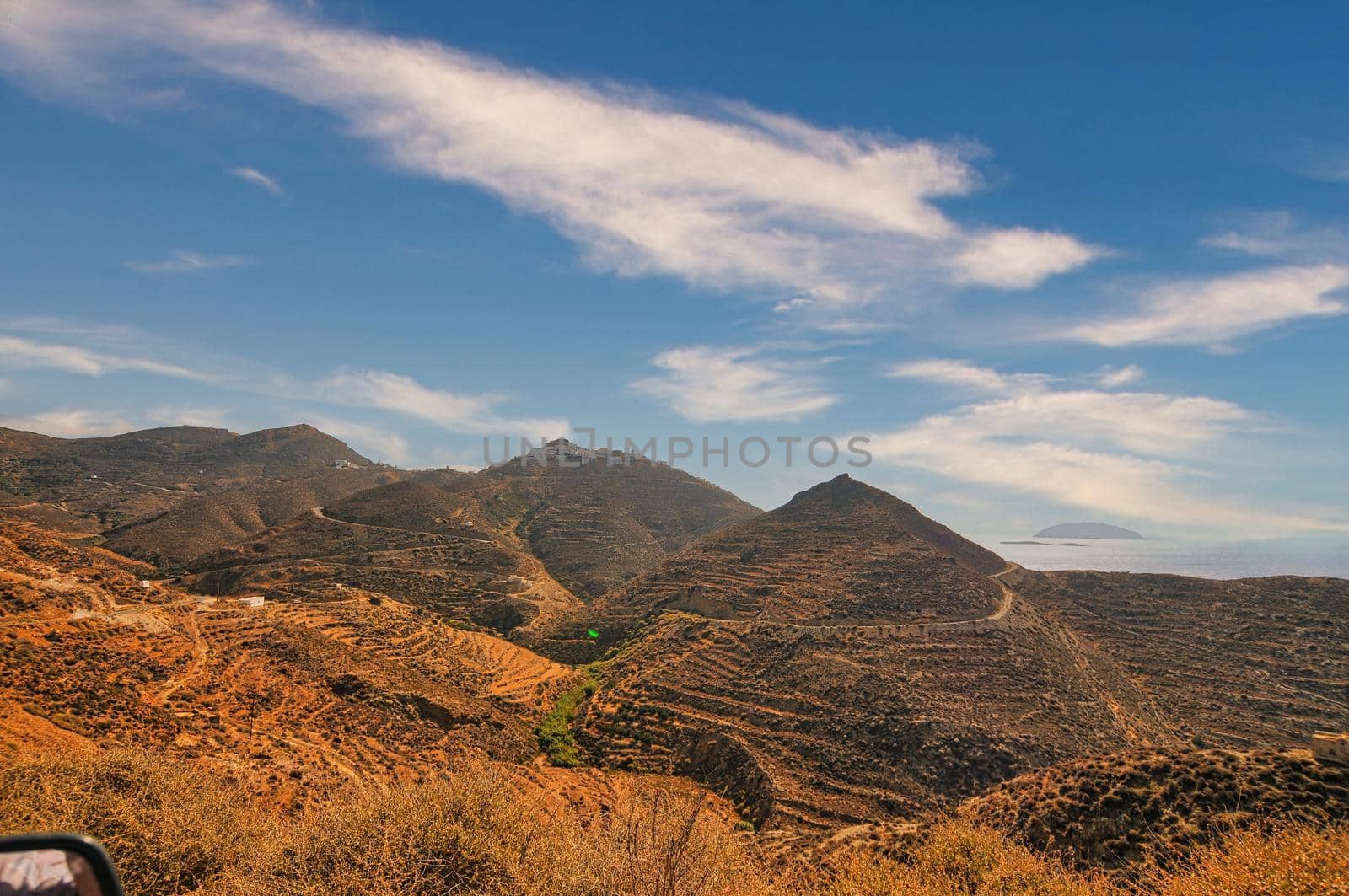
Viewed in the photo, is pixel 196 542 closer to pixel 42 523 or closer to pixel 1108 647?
pixel 42 523

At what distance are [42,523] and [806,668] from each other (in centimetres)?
9881

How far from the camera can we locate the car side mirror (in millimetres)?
3008

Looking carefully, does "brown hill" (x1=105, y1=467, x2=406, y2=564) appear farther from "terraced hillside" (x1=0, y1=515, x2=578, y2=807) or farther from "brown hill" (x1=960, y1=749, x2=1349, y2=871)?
"brown hill" (x1=960, y1=749, x2=1349, y2=871)

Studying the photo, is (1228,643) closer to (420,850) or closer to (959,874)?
(959,874)

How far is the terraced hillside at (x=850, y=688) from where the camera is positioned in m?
32.8

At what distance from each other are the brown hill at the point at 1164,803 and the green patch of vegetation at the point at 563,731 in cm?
2172

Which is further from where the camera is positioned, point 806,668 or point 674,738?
point 806,668

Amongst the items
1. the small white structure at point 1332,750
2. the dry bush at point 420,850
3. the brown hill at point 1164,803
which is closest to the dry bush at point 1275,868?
the brown hill at point 1164,803

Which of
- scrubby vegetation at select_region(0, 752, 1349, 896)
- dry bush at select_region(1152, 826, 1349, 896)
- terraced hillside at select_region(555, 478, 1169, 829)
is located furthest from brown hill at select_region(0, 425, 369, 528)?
dry bush at select_region(1152, 826, 1349, 896)

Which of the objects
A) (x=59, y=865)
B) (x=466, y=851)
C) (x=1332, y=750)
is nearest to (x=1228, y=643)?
(x=1332, y=750)

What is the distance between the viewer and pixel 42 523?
82938 millimetres

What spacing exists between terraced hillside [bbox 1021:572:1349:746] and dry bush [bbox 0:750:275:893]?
4876 cm

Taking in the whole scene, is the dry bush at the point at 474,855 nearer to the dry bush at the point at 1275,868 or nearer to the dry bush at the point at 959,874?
the dry bush at the point at 959,874

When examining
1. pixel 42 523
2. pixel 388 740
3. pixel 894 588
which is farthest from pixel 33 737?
pixel 42 523
